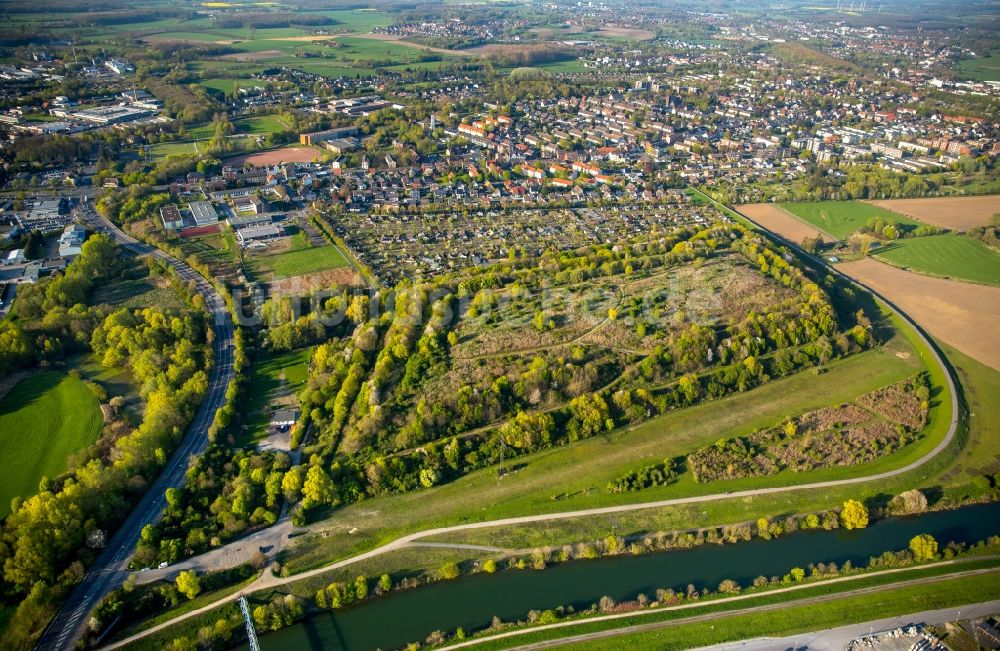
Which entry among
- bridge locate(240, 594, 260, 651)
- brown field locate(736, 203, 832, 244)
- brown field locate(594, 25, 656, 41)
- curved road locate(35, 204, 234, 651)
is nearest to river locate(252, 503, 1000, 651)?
bridge locate(240, 594, 260, 651)

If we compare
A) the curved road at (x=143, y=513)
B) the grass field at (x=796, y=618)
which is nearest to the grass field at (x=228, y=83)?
the curved road at (x=143, y=513)

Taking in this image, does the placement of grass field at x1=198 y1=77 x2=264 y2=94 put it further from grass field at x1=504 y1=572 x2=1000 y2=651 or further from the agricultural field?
grass field at x1=504 y1=572 x2=1000 y2=651

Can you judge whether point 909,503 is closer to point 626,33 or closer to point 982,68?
point 982,68

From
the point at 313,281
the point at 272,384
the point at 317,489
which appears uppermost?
the point at 313,281

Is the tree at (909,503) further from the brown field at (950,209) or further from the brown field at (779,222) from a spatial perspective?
the brown field at (950,209)

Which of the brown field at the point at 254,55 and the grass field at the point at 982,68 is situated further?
the brown field at the point at 254,55

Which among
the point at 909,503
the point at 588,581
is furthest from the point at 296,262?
the point at 909,503

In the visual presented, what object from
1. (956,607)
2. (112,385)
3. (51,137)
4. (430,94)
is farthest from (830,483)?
(430,94)
